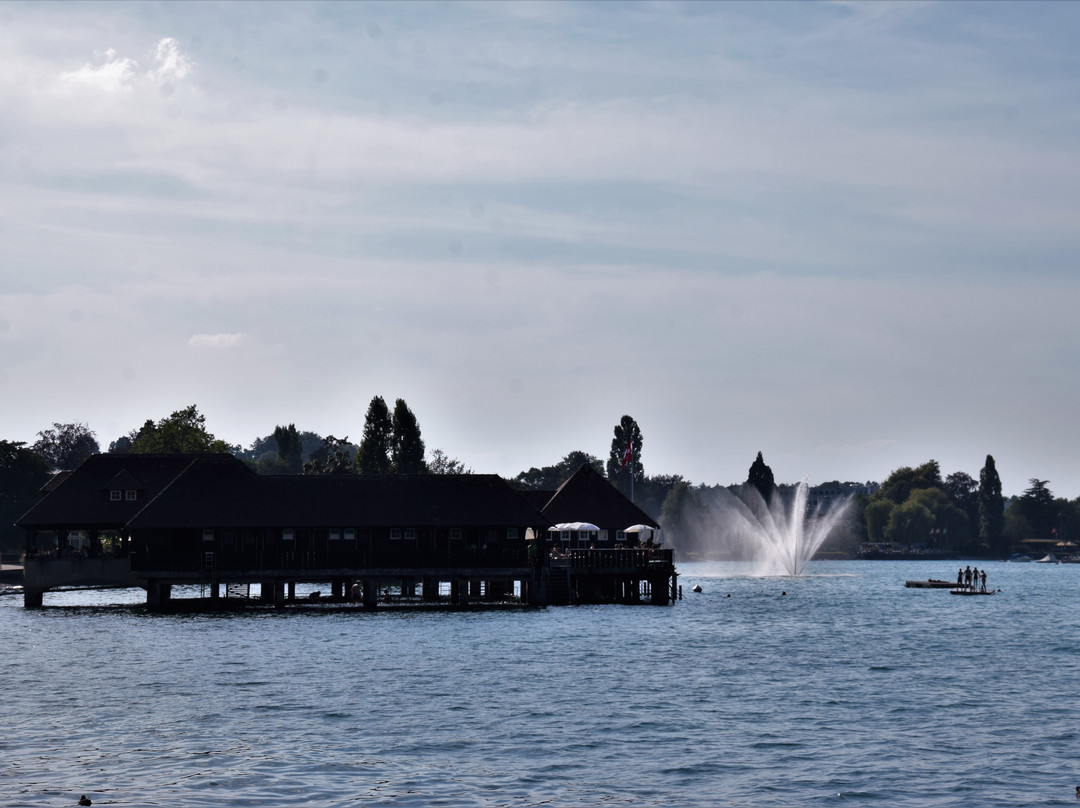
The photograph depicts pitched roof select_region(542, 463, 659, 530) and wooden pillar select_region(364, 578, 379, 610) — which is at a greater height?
pitched roof select_region(542, 463, 659, 530)

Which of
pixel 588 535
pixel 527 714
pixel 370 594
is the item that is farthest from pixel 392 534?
pixel 527 714

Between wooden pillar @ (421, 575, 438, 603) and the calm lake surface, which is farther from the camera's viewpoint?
wooden pillar @ (421, 575, 438, 603)

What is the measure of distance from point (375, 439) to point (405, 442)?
3426 mm

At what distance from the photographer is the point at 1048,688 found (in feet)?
150

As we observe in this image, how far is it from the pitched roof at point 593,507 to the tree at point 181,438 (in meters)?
49.1

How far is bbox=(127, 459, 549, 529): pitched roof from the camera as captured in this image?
3004 inches

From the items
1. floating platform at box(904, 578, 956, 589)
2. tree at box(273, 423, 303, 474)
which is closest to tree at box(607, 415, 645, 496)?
tree at box(273, 423, 303, 474)

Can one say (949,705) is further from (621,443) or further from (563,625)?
(621,443)

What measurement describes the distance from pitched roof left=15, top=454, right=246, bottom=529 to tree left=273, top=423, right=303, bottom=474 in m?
96.7

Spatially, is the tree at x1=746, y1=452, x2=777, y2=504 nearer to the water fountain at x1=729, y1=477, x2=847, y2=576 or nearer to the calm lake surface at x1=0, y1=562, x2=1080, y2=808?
the water fountain at x1=729, y1=477, x2=847, y2=576

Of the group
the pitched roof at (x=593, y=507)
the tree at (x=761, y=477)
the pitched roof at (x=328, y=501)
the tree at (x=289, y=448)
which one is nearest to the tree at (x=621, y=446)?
the tree at (x=761, y=477)

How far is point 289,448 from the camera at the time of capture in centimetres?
19100

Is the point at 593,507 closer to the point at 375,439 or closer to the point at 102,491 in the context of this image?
the point at 102,491

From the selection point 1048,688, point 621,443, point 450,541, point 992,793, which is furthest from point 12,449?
point 992,793
